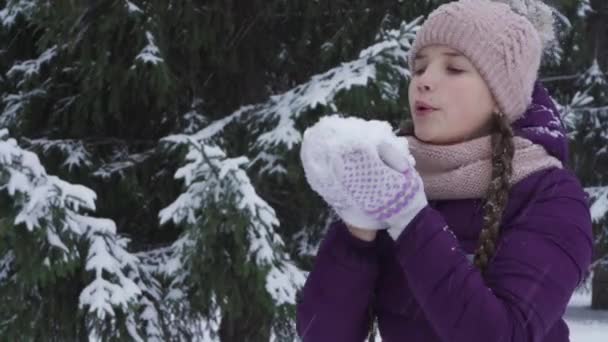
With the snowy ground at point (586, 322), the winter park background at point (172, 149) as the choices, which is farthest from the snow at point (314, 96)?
the snowy ground at point (586, 322)

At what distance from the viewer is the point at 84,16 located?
16.1ft

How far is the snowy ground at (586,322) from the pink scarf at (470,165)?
10853mm

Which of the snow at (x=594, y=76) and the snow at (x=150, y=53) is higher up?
the snow at (x=150, y=53)

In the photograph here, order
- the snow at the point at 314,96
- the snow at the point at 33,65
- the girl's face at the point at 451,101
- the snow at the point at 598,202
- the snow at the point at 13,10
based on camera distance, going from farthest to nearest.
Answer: the snow at the point at 598,202, the snow at the point at 33,65, the snow at the point at 13,10, the snow at the point at 314,96, the girl's face at the point at 451,101

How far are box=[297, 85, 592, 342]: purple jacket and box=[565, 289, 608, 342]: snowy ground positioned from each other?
35.6ft

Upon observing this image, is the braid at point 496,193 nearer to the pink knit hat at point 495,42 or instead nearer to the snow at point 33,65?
the pink knit hat at point 495,42

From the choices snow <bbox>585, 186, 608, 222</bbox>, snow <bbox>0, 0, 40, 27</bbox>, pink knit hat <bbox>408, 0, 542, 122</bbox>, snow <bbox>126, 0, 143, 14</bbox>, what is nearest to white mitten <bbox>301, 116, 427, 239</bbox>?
pink knit hat <bbox>408, 0, 542, 122</bbox>

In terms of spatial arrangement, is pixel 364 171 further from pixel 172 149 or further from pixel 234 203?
pixel 172 149

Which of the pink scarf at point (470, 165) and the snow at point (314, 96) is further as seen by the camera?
the snow at point (314, 96)

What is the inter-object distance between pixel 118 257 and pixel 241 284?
664 mm

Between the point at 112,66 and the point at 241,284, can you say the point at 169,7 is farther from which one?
the point at 241,284

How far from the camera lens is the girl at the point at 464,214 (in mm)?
1352

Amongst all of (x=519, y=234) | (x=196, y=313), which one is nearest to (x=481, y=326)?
(x=519, y=234)

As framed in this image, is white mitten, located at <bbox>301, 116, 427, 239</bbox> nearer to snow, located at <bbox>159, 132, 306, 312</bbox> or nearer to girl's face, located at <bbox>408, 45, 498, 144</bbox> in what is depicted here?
girl's face, located at <bbox>408, 45, 498, 144</bbox>
